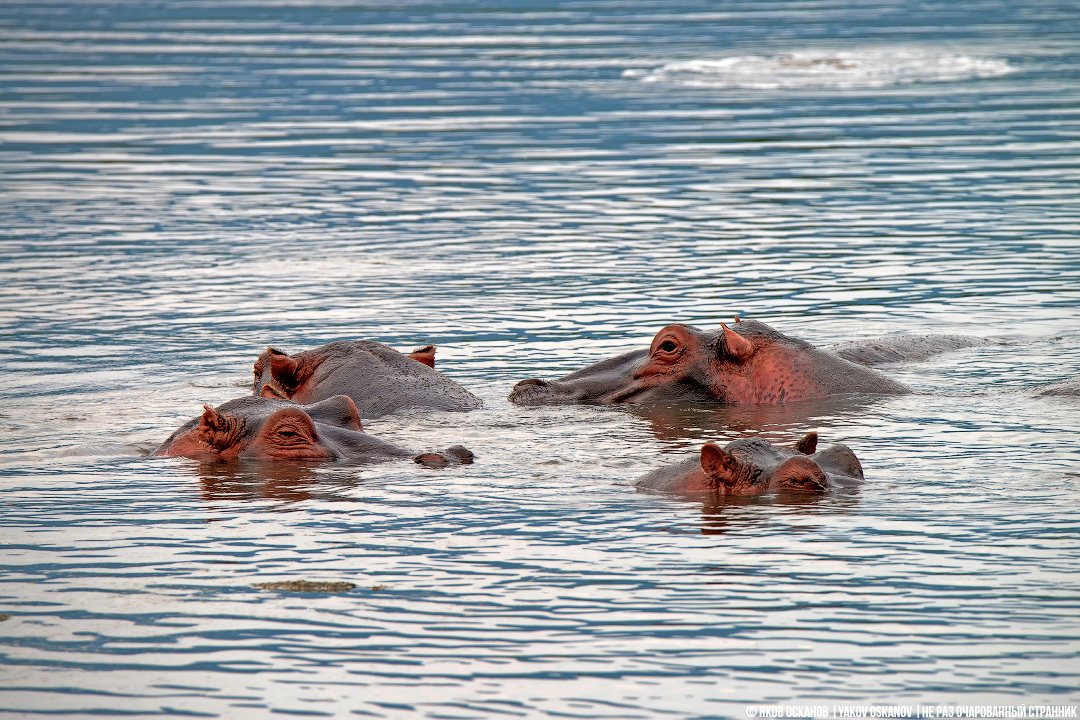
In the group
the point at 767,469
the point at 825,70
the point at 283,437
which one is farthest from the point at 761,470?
the point at 825,70

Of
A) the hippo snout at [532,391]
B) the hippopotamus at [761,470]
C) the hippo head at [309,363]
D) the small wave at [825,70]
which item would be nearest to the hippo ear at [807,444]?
the hippopotamus at [761,470]

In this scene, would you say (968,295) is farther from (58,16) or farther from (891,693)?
(58,16)

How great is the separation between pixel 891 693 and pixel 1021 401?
212 inches

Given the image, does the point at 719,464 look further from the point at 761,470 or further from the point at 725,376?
the point at 725,376

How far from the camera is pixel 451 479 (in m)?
8.84

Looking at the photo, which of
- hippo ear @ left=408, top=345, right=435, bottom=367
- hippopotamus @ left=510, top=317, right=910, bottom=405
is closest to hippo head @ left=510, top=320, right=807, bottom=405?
hippopotamus @ left=510, top=317, right=910, bottom=405

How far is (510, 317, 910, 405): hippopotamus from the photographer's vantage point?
11.1m

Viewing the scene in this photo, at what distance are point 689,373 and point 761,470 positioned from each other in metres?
3.06

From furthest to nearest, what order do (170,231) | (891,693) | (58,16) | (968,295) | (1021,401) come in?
(58,16) → (170,231) → (968,295) → (1021,401) → (891,693)

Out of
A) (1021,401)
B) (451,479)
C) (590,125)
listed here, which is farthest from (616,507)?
(590,125)

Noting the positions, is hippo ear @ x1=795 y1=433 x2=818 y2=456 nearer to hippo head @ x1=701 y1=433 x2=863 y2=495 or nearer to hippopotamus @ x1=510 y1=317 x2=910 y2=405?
hippo head @ x1=701 y1=433 x2=863 y2=495

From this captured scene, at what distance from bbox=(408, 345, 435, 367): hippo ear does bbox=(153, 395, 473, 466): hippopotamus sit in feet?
5.36

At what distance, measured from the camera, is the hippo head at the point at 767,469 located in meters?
8.08

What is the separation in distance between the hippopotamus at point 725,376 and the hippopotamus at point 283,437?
5.58 feet
